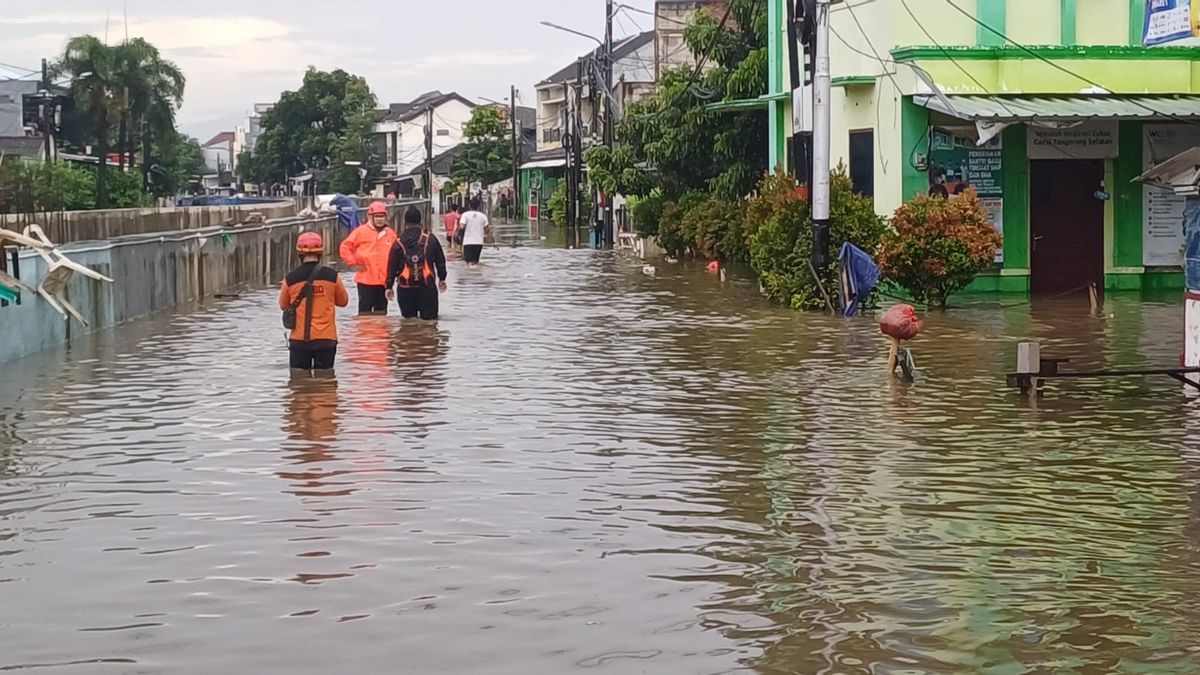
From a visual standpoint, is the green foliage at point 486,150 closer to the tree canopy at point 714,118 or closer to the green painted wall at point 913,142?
the tree canopy at point 714,118

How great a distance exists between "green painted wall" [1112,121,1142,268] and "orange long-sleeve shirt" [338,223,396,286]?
11634mm

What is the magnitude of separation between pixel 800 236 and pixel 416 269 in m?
5.58

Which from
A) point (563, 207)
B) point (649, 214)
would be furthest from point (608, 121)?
point (563, 207)

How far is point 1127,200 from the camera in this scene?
84.2 feet

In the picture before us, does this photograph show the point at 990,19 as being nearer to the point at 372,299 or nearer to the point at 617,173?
the point at 372,299

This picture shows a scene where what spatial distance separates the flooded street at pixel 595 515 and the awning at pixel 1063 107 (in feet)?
21.8

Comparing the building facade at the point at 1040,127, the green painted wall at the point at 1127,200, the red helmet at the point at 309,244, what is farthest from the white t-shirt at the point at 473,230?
the red helmet at the point at 309,244

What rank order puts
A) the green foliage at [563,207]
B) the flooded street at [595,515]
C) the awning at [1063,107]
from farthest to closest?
the green foliage at [563,207], the awning at [1063,107], the flooded street at [595,515]

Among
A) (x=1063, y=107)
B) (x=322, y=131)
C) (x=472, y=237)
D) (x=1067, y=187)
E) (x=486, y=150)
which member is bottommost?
(x=472, y=237)

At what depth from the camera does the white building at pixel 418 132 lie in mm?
127938

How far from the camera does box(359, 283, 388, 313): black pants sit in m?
20.9

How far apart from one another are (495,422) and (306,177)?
113 meters

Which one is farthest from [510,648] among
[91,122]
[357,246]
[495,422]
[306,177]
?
[306,177]

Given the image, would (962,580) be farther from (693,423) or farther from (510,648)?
(693,423)
